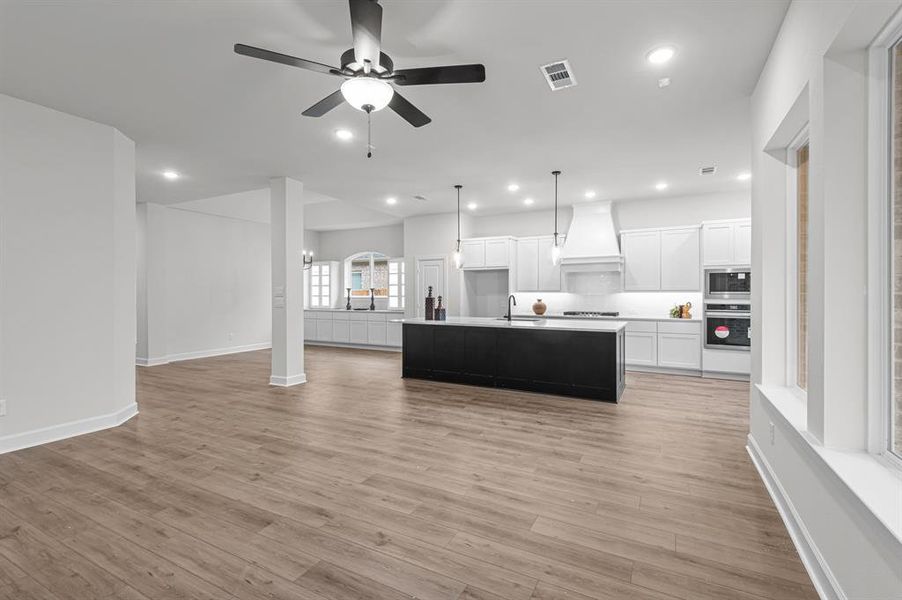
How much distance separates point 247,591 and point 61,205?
3769mm

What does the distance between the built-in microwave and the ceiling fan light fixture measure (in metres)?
5.66

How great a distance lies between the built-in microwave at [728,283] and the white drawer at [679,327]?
46 centimetres

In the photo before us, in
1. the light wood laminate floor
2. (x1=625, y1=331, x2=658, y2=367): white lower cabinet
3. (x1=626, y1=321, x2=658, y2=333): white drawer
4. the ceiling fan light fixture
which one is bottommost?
the light wood laminate floor

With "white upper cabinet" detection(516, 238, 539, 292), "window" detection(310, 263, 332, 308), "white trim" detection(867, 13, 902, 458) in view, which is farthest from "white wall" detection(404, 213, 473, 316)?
"white trim" detection(867, 13, 902, 458)

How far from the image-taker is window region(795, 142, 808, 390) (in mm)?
2652

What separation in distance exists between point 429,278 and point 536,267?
2.14 metres

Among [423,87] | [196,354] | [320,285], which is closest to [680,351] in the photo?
[423,87]

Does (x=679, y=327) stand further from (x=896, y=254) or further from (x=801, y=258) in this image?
(x=896, y=254)

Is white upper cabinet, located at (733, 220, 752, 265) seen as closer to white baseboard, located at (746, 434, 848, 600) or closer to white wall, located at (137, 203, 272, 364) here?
white baseboard, located at (746, 434, 848, 600)

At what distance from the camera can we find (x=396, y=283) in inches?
390

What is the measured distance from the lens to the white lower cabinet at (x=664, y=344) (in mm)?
6172

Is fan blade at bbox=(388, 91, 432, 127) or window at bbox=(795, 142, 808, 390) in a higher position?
fan blade at bbox=(388, 91, 432, 127)

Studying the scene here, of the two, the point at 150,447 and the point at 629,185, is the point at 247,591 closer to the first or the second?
the point at 150,447

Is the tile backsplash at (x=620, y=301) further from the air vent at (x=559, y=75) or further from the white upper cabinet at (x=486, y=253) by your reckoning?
the air vent at (x=559, y=75)
